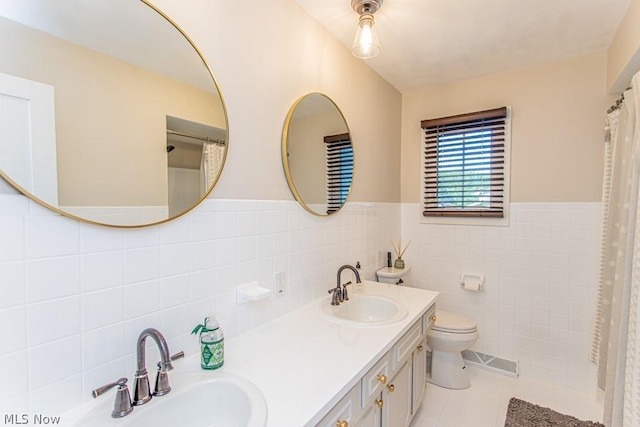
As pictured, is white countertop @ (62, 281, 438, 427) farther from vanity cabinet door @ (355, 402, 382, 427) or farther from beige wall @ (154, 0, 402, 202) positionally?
beige wall @ (154, 0, 402, 202)

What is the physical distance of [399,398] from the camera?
1.54m

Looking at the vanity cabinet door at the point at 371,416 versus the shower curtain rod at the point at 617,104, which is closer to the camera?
the vanity cabinet door at the point at 371,416

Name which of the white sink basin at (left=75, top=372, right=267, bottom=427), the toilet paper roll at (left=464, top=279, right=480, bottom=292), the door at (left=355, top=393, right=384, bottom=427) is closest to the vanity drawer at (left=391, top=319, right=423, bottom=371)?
the door at (left=355, top=393, right=384, bottom=427)

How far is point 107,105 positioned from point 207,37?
51 centimetres

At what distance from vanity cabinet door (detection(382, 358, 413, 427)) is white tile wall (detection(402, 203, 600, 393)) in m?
1.24

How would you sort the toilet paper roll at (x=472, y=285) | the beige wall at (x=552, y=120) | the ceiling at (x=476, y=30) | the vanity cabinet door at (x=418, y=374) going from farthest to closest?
the toilet paper roll at (x=472, y=285), the beige wall at (x=552, y=120), the vanity cabinet door at (x=418, y=374), the ceiling at (x=476, y=30)

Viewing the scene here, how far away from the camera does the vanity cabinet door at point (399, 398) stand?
139 cm

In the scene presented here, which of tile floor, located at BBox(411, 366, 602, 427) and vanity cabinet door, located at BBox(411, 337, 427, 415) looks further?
tile floor, located at BBox(411, 366, 602, 427)

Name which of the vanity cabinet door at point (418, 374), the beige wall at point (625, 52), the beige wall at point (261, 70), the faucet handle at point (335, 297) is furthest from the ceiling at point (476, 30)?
the vanity cabinet door at point (418, 374)

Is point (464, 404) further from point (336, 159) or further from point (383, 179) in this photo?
point (336, 159)

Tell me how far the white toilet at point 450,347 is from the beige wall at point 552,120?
1107 mm

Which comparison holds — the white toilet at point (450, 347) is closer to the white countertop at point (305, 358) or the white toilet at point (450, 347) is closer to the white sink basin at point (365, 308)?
the white sink basin at point (365, 308)

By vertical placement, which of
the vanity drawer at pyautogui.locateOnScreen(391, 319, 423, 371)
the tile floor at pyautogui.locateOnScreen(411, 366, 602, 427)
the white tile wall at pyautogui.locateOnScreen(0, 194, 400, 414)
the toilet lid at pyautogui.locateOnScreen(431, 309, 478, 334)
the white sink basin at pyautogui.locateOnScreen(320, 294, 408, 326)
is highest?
the white tile wall at pyautogui.locateOnScreen(0, 194, 400, 414)

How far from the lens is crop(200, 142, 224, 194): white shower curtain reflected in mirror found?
1179mm
